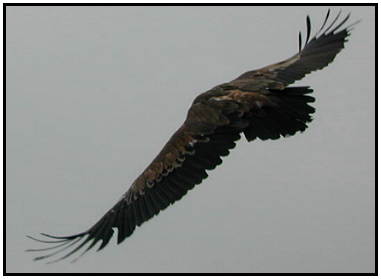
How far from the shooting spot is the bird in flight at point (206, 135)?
1669 centimetres

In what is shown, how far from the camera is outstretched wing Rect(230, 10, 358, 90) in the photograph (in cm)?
1711

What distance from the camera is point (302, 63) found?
1800cm

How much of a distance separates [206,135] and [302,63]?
2177 millimetres

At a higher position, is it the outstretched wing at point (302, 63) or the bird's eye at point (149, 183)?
the outstretched wing at point (302, 63)

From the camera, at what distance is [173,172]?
17.1 meters

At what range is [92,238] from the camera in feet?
55.0

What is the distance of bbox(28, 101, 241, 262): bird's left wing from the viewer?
55.0 ft

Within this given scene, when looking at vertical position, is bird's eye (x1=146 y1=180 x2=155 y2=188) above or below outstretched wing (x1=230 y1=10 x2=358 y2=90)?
below

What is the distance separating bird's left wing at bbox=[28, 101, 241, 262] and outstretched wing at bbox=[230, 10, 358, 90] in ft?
2.56

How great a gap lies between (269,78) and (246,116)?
0.91m

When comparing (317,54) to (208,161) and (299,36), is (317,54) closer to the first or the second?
(299,36)

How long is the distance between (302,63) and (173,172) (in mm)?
2696

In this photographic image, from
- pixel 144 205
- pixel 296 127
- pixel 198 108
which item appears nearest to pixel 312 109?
pixel 296 127

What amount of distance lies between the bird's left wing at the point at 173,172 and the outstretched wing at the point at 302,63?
78 centimetres
